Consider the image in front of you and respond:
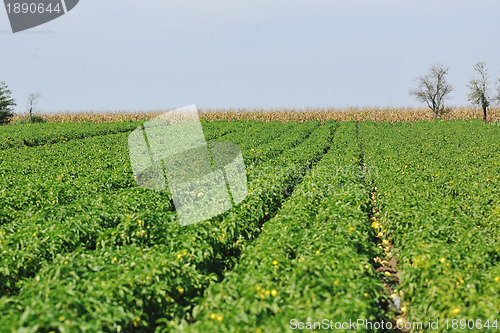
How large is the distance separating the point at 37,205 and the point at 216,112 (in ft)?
150

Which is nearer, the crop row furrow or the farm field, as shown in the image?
the crop row furrow

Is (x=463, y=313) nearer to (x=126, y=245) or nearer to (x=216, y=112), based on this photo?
(x=126, y=245)

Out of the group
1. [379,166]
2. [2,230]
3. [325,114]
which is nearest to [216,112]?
[325,114]

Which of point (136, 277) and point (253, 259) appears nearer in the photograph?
point (136, 277)

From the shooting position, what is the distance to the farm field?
4137mm

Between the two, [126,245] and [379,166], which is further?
[379,166]

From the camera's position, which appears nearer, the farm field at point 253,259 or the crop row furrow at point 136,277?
the crop row furrow at point 136,277

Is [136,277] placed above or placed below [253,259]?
above

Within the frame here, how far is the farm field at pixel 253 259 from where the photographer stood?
4.14 meters

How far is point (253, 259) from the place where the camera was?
543 cm

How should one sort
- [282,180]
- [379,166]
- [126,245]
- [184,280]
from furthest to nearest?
[379,166], [282,180], [126,245], [184,280]

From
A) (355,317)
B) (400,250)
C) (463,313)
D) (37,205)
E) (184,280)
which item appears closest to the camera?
(355,317)

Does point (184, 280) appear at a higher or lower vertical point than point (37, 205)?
lower

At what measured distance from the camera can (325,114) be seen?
5172 centimetres
